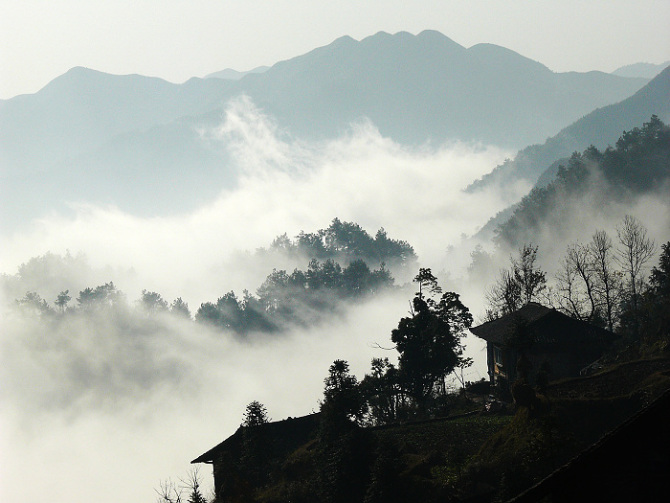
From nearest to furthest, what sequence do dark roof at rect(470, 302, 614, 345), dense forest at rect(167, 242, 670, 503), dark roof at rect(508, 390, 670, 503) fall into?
1. dark roof at rect(508, 390, 670, 503)
2. dense forest at rect(167, 242, 670, 503)
3. dark roof at rect(470, 302, 614, 345)

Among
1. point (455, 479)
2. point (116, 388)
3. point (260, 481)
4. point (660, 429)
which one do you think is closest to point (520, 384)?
point (455, 479)

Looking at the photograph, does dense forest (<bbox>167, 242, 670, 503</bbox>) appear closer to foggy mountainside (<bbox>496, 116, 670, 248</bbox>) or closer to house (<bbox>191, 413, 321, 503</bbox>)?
house (<bbox>191, 413, 321, 503</bbox>)

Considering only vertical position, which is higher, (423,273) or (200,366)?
(200,366)

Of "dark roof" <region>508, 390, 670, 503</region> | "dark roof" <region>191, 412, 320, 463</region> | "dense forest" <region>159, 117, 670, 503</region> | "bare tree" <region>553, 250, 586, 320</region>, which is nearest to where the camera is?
"dark roof" <region>508, 390, 670, 503</region>

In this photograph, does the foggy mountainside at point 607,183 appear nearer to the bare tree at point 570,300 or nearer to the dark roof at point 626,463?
the bare tree at point 570,300

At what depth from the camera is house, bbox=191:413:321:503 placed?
3906cm

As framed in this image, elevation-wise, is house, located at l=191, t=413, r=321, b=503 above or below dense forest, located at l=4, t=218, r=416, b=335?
below

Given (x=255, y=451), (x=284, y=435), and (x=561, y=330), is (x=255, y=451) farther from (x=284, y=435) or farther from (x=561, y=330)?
(x=561, y=330)

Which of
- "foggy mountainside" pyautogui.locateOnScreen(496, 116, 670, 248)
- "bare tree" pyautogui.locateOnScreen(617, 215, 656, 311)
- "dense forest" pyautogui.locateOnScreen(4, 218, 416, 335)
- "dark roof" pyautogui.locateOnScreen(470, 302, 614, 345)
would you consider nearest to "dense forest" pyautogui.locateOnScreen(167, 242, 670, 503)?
"dark roof" pyautogui.locateOnScreen(470, 302, 614, 345)

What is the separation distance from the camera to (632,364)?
3738cm

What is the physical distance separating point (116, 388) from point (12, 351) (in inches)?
1297

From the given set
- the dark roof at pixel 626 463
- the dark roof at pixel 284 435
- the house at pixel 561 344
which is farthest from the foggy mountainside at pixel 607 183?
the dark roof at pixel 626 463

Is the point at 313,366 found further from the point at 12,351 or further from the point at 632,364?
the point at 632,364

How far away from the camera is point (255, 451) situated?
4066cm
